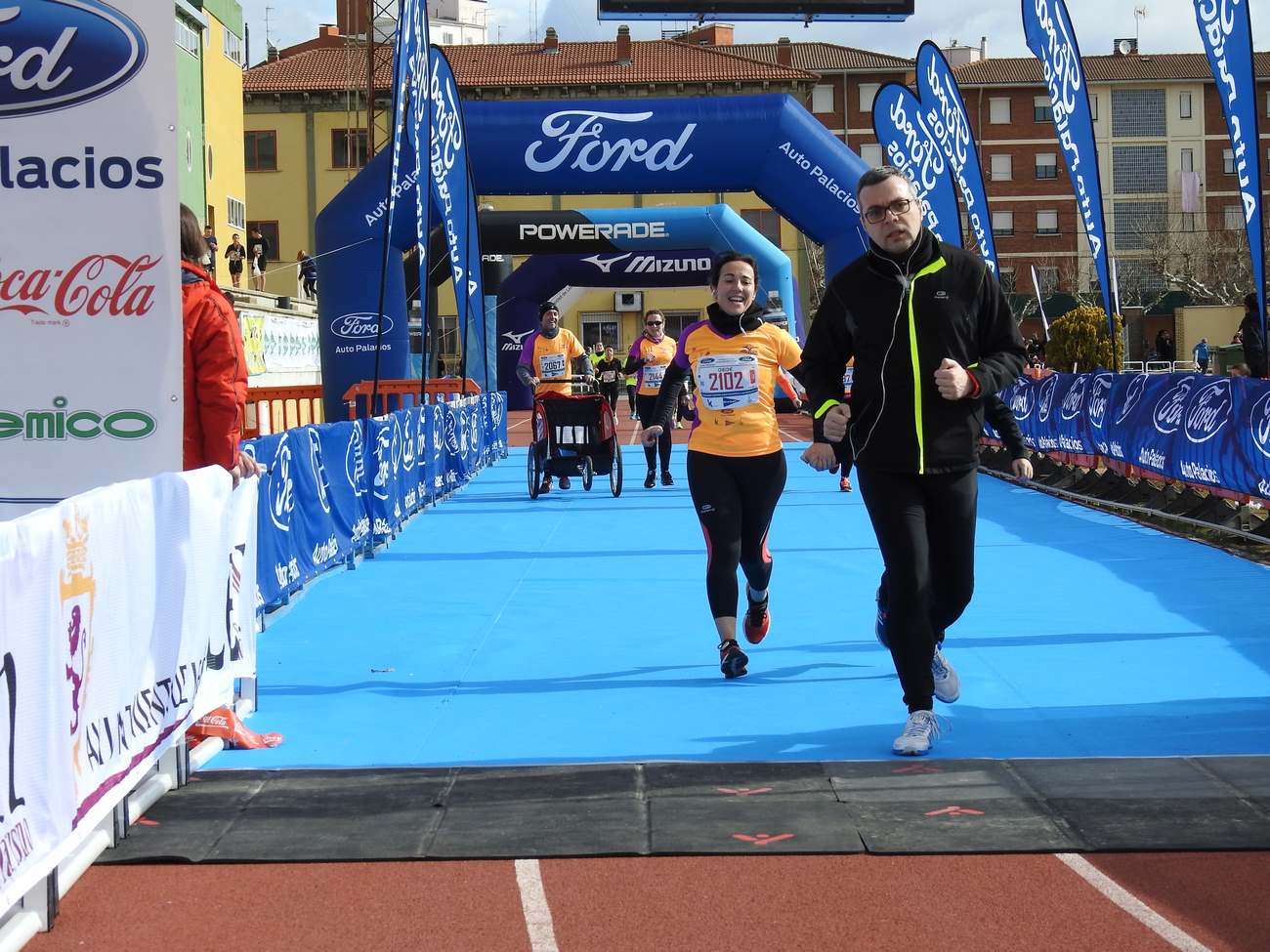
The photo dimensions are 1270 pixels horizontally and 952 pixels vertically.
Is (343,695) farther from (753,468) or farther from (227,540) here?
(753,468)

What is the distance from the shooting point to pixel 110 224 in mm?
5109

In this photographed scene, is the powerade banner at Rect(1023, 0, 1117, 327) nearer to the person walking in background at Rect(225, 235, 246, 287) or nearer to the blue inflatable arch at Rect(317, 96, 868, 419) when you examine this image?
the blue inflatable arch at Rect(317, 96, 868, 419)

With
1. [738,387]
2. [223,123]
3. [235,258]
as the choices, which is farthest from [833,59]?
[738,387]

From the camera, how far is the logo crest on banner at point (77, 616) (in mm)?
4014

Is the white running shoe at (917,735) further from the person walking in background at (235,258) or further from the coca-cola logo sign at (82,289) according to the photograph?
the person walking in background at (235,258)

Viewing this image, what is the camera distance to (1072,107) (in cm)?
1420

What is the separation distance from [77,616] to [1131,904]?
2.70 m

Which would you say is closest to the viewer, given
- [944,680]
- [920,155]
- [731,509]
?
[944,680]

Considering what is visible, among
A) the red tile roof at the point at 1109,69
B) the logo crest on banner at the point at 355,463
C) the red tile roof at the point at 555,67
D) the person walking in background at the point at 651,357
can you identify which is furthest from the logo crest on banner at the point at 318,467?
the red tile roof at the point at 1109,69

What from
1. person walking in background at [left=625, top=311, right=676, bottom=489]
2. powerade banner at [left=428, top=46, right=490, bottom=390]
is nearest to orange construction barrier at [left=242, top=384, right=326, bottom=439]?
powerade banner at [left=428, top=46, right=490, bottom=390]

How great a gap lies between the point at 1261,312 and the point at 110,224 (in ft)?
28.2

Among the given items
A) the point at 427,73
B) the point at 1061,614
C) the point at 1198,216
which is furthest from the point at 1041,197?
the point at 1061,614

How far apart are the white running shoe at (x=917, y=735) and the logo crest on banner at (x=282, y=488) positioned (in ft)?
14.2

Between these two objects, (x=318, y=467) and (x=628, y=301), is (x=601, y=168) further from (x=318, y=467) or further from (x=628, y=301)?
(x=628, y=301)
